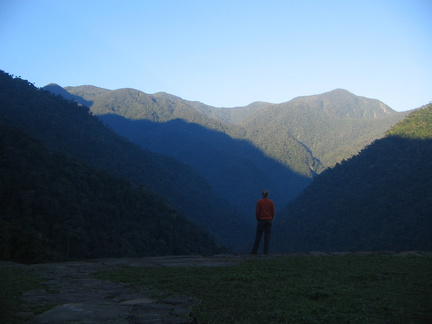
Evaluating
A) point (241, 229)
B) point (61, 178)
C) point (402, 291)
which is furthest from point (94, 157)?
point (402, 291)

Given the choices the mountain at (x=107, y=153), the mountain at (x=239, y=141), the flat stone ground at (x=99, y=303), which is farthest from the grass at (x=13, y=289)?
the mountain at (x=239, y=141)

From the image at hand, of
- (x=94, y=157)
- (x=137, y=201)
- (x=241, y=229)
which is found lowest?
(x=241, y=229)

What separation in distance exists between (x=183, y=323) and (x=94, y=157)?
159 ft

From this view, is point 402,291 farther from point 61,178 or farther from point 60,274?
point 61,178

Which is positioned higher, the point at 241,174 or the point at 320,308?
the point at 241,174

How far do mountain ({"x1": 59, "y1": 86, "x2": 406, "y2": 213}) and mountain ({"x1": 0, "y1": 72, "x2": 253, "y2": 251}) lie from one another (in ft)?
61.9

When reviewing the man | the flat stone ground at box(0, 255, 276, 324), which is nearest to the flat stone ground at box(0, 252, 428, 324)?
the flat stone ground at box(0, 255, 276, 324)

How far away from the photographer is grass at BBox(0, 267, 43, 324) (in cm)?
396

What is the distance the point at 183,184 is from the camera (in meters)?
71.6

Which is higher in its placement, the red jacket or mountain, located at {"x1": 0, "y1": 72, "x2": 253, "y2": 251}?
mountain, located at {"x1": 0, "y1": 72, "x2": 253, "y2": 251}

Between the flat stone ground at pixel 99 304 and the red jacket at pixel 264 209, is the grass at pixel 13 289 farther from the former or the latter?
the red jacket at pixel 264 209

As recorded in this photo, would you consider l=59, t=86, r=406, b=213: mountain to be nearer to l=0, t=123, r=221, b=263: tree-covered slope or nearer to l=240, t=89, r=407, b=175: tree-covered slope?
l=240, t=89, r=407, b=175: tree-covered slope

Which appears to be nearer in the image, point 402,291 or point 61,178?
point 402,291

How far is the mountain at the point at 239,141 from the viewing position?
325ft
